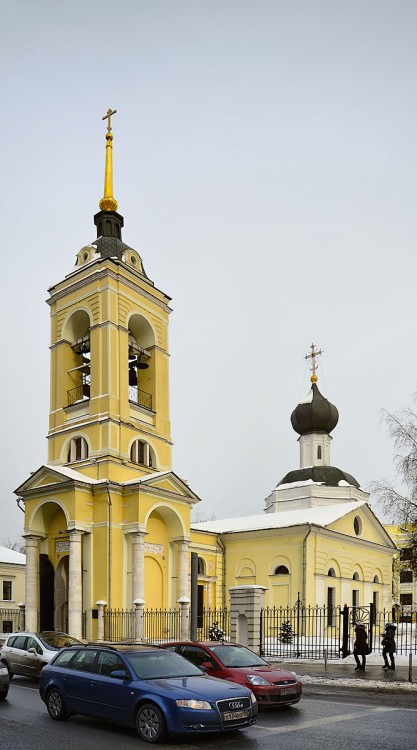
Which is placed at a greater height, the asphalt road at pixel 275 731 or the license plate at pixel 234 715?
the license plate at pixel 234 715

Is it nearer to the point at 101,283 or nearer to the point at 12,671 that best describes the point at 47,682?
the point at 12,671

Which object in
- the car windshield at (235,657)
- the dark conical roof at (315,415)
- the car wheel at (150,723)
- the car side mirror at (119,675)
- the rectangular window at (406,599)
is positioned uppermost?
the dark conical roof at (315,415)

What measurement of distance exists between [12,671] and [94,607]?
11587mm

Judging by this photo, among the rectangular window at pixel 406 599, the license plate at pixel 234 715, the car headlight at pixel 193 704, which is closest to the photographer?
the car headlight at pixel 193 704

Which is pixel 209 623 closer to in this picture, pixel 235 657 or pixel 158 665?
pixel 235 657

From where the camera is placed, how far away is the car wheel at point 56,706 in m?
11.8

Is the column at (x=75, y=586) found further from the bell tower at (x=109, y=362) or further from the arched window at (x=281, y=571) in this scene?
the arched window at (x=281, y=571)

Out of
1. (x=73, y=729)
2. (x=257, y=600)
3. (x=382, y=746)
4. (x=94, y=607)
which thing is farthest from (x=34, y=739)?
(x=94, y=607)

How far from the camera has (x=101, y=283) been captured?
113ft

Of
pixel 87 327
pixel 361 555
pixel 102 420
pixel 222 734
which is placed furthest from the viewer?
pixel 361 555

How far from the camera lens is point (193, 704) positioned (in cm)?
1003

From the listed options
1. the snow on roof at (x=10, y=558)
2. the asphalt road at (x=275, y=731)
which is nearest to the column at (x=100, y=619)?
the asphalt road at (x=275, y=731)

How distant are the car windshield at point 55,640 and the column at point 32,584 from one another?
493 inches

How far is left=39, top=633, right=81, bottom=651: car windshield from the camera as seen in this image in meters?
18.6
